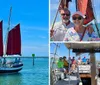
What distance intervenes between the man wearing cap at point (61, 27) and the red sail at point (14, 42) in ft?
1.64

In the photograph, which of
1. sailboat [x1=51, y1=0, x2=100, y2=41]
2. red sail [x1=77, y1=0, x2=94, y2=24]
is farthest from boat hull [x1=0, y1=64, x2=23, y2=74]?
red sail [x1=77, y1=0, x2=94, y2=24]

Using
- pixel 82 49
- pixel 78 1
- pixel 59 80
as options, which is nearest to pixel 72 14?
pixel 78 1

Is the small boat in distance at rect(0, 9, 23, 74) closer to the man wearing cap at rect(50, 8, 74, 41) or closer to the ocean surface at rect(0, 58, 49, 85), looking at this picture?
the ocean surface at rect(0, 58, 49, 85)

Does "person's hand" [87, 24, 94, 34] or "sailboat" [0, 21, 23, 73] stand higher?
"person's hand" [87, 24, 94, 34]

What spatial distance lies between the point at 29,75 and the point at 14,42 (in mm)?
538

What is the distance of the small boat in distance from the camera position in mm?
4199

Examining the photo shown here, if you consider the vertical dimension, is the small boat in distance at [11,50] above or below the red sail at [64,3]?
below

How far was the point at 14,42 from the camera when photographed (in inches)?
171

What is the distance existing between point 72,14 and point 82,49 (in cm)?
45

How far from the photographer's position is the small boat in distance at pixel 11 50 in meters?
4.20

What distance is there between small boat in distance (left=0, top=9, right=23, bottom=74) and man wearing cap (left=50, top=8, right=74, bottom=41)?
0.51 meters

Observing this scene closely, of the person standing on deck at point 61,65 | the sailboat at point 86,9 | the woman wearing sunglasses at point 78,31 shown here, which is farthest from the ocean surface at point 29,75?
the sailboat at point 86,9

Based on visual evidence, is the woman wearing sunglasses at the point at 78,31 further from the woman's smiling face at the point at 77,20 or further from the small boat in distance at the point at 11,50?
the small boat in distance at the point at 11,50

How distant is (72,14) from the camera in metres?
3.86
